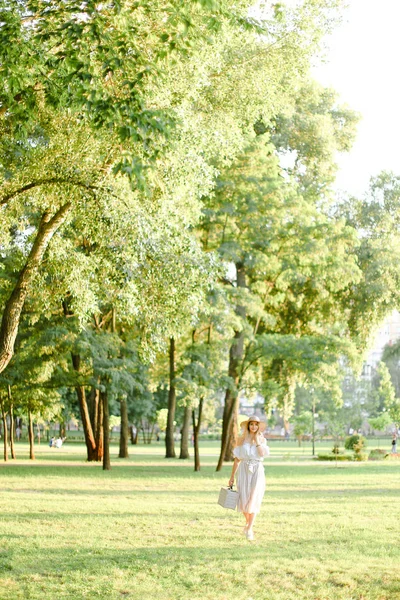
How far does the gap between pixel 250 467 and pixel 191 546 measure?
1.30 m

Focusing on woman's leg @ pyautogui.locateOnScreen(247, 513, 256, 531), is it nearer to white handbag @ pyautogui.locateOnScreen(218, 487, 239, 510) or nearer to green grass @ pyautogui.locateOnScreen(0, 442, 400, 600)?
green grass @ pyautogui.locateOnScreen(0, 442, 400, 600)

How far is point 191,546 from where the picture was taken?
11.2 m

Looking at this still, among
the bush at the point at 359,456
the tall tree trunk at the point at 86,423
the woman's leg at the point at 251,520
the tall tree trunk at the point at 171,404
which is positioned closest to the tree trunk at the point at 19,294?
the woman's leg at the point at 251,520

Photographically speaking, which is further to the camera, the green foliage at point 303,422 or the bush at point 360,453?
the green foliage at point 303,422

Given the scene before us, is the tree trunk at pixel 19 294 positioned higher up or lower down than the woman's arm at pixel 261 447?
higher up

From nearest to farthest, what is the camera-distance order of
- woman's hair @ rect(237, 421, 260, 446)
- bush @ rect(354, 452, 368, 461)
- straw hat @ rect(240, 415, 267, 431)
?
1. straw hat @ rect(240, 415, 267, 431)
2. woman's hair @ rect(237, 421, 260, 446)
3. bush @ rect(354, 452, 368, 461)

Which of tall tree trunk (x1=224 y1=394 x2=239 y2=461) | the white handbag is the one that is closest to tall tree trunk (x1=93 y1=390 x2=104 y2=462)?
tall tree trunk (x1=224 y1=394 x2=239 y2=461)

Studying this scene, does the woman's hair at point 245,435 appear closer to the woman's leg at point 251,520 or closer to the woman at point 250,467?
the woman at point 250,467

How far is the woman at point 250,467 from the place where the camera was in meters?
11.4

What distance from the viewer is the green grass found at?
8477 mm

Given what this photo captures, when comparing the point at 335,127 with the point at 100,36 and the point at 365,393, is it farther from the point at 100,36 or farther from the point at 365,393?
the point at 365,393

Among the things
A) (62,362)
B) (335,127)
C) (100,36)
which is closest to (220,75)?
(100,36)

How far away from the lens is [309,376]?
3155 cm

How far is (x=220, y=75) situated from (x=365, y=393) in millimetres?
95179
